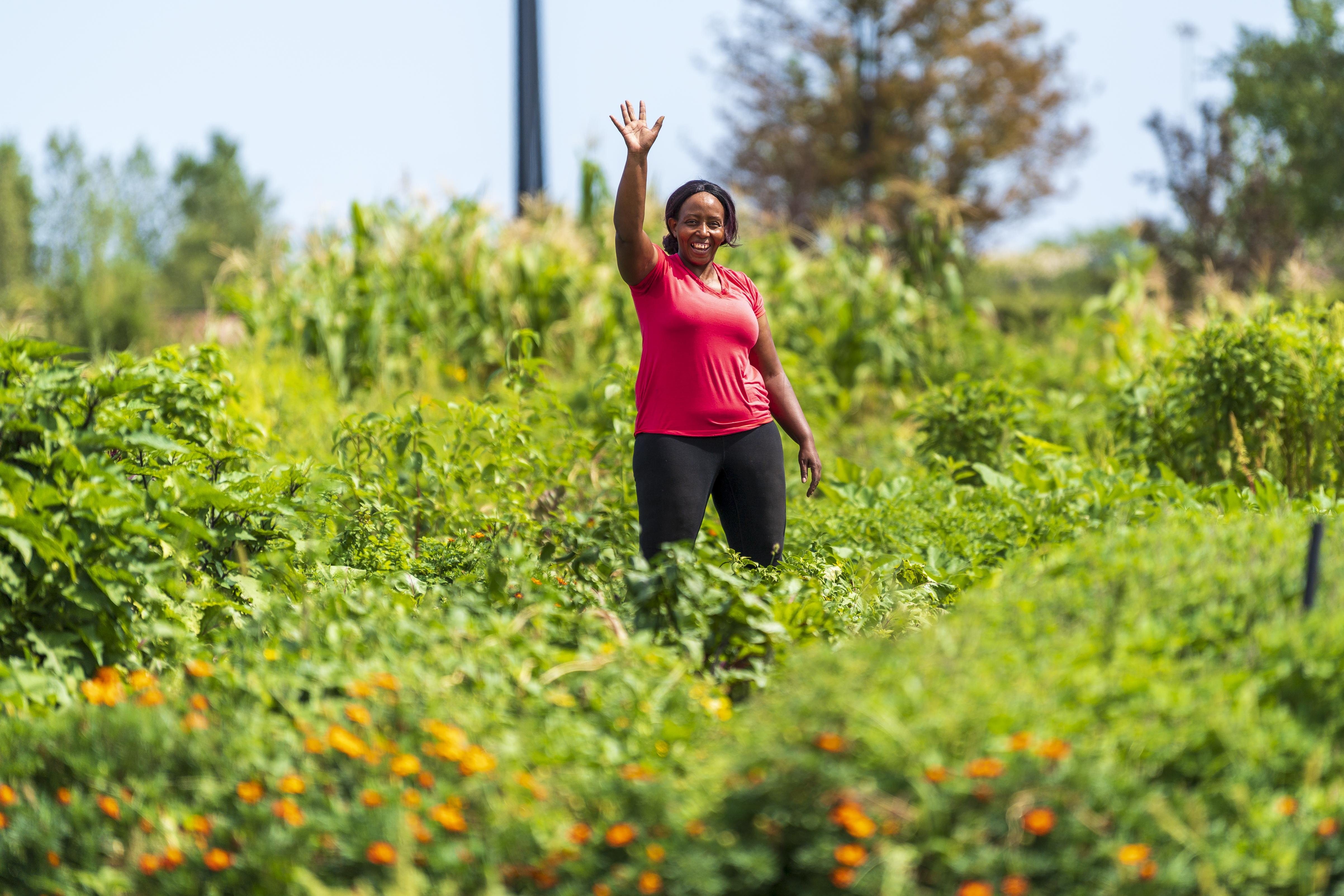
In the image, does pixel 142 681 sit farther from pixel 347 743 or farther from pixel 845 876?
pixel 845 876

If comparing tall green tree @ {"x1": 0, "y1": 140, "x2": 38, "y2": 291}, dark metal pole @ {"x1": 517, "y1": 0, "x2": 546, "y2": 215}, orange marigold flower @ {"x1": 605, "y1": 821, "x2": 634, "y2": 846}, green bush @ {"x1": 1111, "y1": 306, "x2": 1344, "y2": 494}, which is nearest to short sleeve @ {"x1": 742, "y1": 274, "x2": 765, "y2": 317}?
orange marigold flower @ {"x1": 605, "y1": 821, "x2": 634, "y2": 846}

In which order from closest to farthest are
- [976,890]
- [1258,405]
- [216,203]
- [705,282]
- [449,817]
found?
[976,890]
[449,817]
[705,282]
[1258,405]
[216,203]

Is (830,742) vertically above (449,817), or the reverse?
(830,742)

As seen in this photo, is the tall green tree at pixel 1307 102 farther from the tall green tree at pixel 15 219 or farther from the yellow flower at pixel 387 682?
the tall green tree at pixel 15 219

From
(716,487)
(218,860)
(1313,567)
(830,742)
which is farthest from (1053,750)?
(716,487)

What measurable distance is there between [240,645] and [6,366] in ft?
4.06

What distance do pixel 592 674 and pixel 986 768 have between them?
37.2 inches

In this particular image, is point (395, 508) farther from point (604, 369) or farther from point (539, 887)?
point (539, 887)

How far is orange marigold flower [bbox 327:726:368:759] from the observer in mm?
2021

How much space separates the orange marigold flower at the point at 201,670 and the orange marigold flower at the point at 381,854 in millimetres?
772

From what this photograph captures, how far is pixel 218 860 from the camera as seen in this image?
6.51 feet

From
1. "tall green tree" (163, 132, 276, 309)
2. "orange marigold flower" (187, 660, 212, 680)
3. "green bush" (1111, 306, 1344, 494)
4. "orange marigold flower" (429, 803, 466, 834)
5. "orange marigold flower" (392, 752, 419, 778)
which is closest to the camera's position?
"orange marigold flower" (429, 803, 466, 834)

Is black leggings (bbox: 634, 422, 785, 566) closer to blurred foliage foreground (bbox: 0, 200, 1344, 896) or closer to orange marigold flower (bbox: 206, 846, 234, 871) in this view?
blurred foliage foreground (bbox: 0, 200, 1344, 896)

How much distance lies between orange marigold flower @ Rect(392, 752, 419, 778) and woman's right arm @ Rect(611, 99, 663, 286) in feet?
5.26
